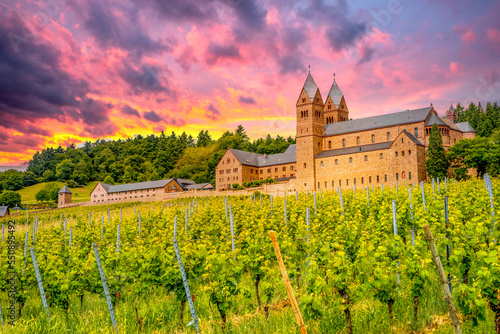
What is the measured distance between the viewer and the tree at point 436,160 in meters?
48.5

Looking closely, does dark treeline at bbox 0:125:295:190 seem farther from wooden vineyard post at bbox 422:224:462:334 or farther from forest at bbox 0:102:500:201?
wooden vineyard post at bbox 422:224:462:334

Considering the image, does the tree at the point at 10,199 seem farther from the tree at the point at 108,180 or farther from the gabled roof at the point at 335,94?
the gabled roof at the point at 335,94

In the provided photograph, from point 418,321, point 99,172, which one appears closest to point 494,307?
point 418,321

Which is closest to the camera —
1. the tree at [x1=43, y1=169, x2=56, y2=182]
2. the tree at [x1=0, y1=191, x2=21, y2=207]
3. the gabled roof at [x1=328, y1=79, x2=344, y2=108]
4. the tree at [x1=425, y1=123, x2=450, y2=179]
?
the tree at [x1=425, y1=123, x2=450, y2=179]

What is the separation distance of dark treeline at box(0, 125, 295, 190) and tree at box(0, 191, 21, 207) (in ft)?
57.4

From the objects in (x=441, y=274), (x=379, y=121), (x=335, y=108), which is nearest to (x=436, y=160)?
(x=379, y=121)

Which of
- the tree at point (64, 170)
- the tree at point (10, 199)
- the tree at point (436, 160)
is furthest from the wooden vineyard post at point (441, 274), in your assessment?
the tree at point (64, 170)

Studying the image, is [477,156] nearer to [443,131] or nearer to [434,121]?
[443,131]

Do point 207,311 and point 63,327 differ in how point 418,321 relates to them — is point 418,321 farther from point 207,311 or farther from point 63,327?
point 63,327

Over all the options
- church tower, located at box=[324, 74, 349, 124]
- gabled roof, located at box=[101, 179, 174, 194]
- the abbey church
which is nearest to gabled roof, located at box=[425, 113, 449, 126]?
the abbey church

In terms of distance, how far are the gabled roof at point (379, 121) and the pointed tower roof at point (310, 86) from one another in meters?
6.46

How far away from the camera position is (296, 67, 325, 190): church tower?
2416 inches

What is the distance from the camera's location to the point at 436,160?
160 ft

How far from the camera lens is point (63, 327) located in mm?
7676
